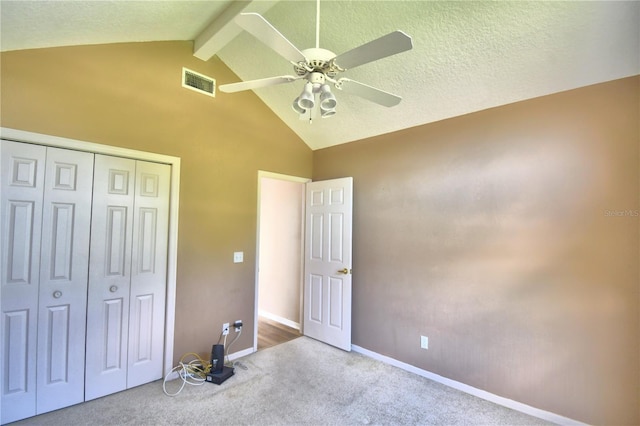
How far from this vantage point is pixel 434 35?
222 centimetres

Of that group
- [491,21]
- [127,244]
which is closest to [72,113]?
[127,244]

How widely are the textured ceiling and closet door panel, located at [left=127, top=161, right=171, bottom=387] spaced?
1135 mm

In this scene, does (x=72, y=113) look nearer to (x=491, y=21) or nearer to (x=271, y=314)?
(x=491, y=21)

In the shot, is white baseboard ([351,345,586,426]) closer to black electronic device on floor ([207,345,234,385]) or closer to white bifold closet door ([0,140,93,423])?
black electronic device on floor ([207,345,234,385])

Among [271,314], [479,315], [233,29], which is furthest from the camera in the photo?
[271,314]

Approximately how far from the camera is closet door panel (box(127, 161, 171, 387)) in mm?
2611

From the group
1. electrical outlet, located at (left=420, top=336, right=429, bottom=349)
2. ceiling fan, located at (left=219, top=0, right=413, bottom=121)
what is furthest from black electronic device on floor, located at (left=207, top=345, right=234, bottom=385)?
ceiling fan, located at (left=219, top=0, right=413, bottom=121)

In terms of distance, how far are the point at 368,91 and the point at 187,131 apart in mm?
2025

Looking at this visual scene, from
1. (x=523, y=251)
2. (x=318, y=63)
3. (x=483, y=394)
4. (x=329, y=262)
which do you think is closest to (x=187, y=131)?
(x=318, y=63)

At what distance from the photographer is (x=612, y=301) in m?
2.08

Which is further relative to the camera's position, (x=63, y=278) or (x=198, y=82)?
(x=198, y=82)

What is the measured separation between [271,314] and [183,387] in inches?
88.8

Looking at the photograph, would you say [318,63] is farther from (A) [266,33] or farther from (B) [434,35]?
(B) [434,35]

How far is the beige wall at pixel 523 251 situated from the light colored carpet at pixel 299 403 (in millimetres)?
298
